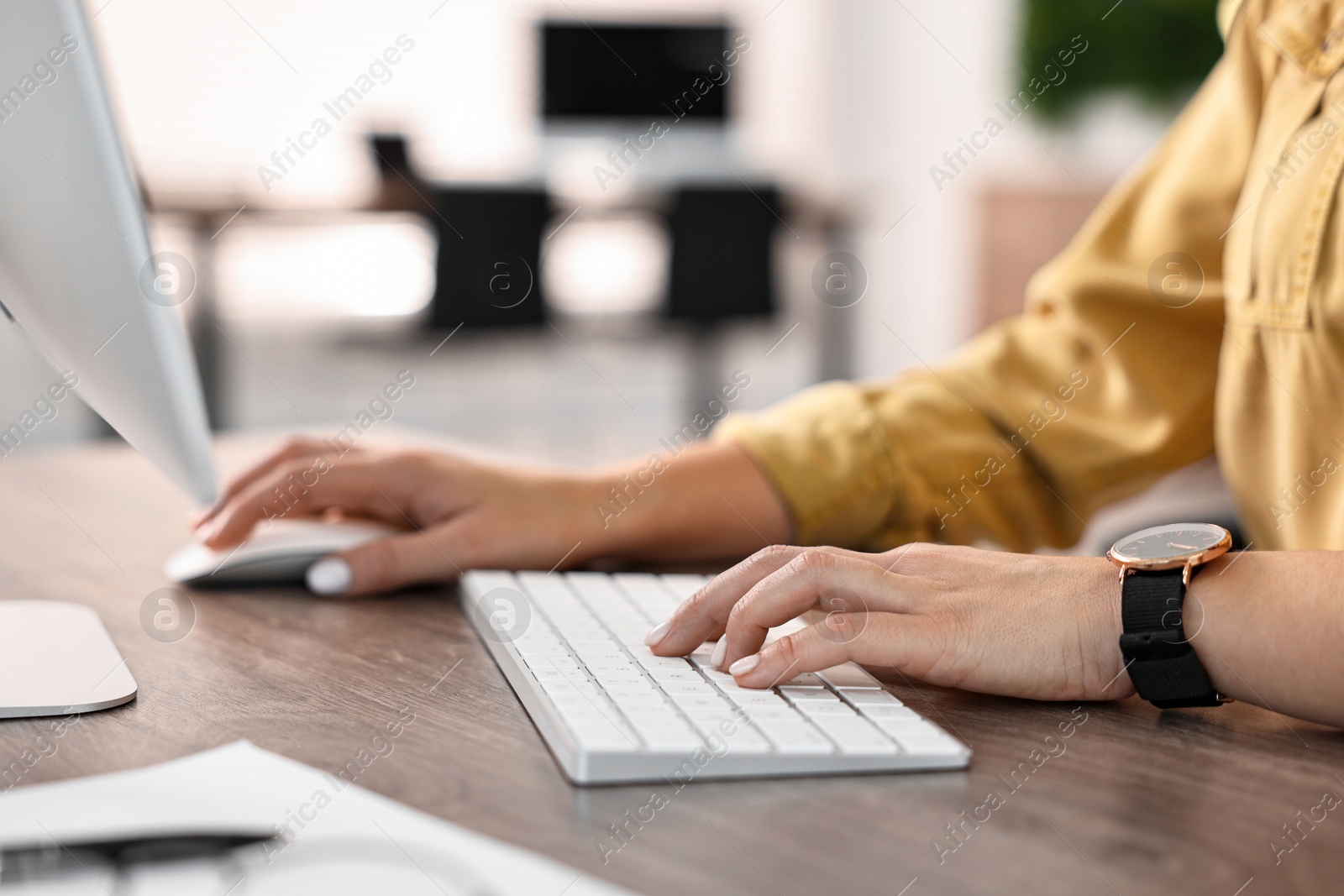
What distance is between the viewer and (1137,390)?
874 mm

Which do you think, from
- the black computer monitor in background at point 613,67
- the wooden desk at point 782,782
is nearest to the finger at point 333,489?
the wooden desk at point 782,782

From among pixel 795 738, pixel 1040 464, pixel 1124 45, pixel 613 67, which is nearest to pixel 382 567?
pixel 795 738

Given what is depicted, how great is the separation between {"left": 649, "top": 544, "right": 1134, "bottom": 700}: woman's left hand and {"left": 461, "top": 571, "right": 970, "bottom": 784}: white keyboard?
0.06 feet

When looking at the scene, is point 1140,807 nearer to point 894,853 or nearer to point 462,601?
point 894,853

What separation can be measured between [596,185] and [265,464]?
137 inches

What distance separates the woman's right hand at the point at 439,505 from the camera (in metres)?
0.77

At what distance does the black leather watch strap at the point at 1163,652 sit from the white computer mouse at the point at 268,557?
1.48ft

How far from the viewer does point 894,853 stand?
38 centimetres

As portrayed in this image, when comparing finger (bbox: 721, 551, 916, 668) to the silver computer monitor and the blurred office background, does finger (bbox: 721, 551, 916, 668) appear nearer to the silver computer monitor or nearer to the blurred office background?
the silver computer monitor

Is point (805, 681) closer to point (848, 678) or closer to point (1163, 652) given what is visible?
point (848, 678)

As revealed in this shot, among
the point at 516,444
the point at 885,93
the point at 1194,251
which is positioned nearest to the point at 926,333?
the point at 885,93

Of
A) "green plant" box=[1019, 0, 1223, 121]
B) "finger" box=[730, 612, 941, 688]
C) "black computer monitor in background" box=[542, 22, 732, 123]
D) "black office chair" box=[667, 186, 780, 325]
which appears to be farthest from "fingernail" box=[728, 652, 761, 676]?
"black computer monitor in background" box=[542, 22, 732, 123]

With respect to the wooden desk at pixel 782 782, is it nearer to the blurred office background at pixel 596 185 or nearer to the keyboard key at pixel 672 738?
the keyboard key at pixel 672 738

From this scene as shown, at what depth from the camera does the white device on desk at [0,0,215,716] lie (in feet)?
1.65
